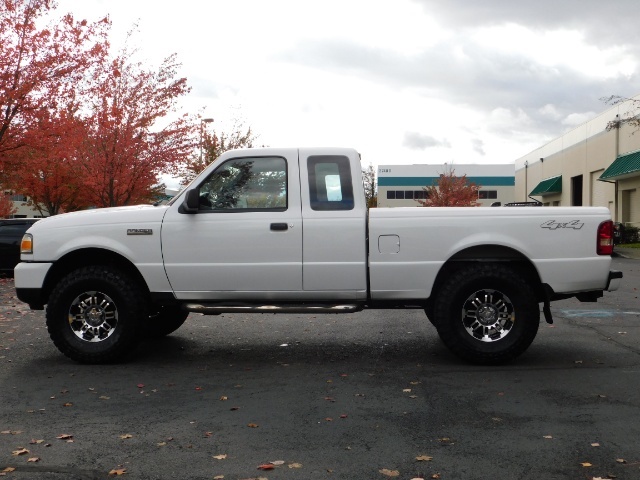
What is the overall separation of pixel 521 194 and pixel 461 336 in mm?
71772

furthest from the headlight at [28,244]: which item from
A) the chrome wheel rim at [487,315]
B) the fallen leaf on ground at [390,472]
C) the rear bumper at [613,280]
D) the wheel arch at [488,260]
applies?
the rear bumper at [613,280]

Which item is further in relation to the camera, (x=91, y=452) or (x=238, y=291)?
(x=238, y=291)

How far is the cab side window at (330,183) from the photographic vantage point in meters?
7.80

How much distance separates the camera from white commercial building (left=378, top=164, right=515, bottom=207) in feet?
285

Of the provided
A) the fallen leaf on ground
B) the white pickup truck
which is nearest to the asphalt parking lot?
the fallen leaf on ground

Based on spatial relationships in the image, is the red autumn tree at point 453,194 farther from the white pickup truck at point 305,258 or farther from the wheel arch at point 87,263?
the wheel arch at point 87,263

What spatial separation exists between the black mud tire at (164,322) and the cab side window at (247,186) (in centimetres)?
178

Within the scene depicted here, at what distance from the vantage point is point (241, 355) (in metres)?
8.45

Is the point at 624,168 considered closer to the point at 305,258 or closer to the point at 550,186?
the point at 550,186

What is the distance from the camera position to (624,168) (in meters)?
38.2

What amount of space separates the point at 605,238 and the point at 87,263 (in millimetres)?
5465

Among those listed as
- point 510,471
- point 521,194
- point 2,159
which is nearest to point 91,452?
point 510,471

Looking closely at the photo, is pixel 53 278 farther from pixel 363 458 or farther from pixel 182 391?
pixel 363 458

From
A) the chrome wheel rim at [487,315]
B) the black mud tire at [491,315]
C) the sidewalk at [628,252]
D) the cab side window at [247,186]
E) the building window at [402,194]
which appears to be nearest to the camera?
the black mud tire at [491,315]
